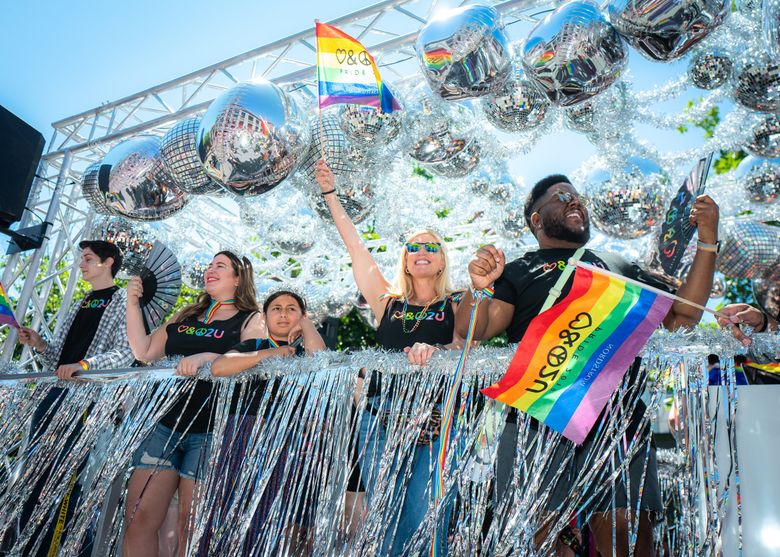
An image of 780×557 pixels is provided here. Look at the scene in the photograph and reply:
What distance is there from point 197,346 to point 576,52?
2276 millimetres

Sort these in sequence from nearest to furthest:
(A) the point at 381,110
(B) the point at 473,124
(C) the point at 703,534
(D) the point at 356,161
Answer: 1. (C) the point at 703,534
2. (A) the point at 381,110
3. (D) the point at 356,161
4. (B) the point at 473,124

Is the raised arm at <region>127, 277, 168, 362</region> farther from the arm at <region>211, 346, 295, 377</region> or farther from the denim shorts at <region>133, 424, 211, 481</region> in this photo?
the arm at <region>211, 346, 295, 377</region>

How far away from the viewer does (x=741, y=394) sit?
193 centimetres

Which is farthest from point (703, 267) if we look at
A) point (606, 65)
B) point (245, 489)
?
point (245, 489)

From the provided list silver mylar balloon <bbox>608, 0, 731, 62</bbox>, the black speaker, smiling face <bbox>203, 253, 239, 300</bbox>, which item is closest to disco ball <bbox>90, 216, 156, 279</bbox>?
the black speaker

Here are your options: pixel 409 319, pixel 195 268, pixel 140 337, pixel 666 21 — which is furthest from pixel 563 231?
pixel 195 268

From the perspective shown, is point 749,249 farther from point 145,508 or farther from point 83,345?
point 83,345

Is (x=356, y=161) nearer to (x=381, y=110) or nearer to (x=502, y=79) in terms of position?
(x=381, y=110)

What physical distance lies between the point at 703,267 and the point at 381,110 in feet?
7.23

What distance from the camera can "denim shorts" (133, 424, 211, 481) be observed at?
2.92 meters

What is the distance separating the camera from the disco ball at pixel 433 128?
4.54 m

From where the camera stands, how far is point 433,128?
14.9 feet

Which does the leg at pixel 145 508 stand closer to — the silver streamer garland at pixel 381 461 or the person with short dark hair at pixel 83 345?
the silver streamer garland at pixel 381 461

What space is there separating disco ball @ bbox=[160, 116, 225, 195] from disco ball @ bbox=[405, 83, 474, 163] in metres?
1.38
